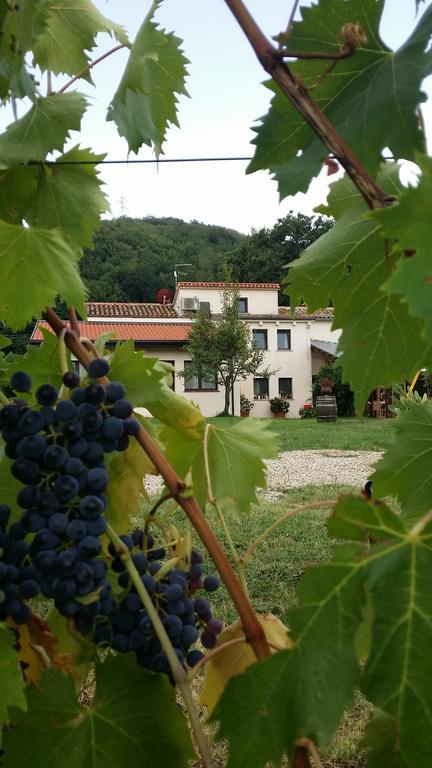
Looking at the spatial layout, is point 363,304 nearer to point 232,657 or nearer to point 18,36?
point 232,657

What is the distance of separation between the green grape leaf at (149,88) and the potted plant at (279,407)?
20729 mm

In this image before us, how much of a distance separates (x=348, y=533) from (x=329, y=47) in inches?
21.1

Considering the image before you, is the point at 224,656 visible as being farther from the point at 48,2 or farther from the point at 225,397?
the point at 225,397

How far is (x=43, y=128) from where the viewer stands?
1.11m

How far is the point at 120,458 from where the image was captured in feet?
3.05

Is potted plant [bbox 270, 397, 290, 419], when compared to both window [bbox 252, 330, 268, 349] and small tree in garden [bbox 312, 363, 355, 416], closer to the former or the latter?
small tree in garden [bbox 312, 363, 355, 416]

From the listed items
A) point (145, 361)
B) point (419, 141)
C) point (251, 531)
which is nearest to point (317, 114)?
point (419, 141)

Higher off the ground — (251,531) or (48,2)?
(48,2)

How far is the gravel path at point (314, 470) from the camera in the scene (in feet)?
24.1

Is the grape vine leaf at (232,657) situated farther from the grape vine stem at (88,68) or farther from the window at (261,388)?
the window at (261,388)

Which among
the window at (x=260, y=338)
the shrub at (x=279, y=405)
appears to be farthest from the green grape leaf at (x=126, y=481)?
the window at (x=260, y=338)

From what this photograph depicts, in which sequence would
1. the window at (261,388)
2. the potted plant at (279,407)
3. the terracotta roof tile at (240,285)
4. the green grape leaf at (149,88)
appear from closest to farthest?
the green grape leaf at (149,88) → the potted plant at (279,407) → the window at (261,388) → the terracotta roof tile at (240,285)

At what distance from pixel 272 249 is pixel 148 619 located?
128 feet

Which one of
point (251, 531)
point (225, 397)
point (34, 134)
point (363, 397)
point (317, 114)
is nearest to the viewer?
point (317, 114)
